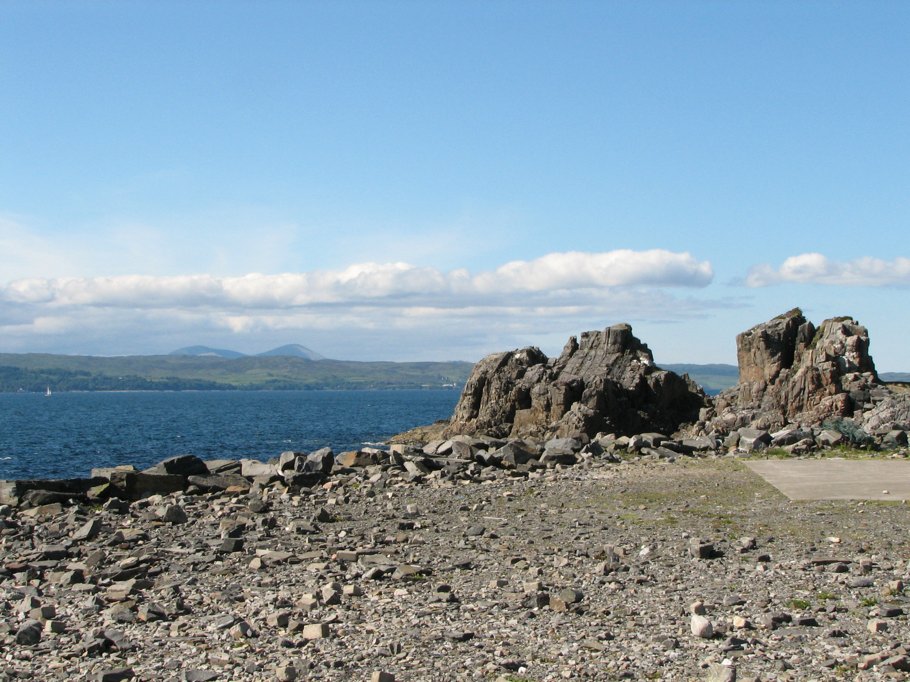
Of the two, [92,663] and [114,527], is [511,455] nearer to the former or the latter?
[114,527]

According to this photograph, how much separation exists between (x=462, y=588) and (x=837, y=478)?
14.2 m

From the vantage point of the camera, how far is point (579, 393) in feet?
150

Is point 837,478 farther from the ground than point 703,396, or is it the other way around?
point 703,396

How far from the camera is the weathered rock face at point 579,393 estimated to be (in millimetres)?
43531

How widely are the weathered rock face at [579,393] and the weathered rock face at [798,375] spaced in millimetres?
3415

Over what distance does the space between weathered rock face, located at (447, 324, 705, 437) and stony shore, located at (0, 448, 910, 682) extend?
20611mm

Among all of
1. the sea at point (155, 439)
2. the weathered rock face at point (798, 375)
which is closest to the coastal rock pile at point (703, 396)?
the weathered rock face at point (798, 375)

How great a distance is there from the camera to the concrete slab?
21500 mm

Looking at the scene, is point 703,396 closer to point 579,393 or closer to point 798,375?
point 579,393

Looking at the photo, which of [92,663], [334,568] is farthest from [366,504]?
[92,663]

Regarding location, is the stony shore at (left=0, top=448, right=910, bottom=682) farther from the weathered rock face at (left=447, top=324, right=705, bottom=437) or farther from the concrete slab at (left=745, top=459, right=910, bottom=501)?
the weathered rock face at (left=447, top=324, right=705, bottom=437)

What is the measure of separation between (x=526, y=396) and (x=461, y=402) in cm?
473

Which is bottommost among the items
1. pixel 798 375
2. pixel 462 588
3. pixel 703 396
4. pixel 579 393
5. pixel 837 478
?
pixel 462 588

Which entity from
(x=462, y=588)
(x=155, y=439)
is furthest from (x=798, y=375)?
(x=155, y=439)
